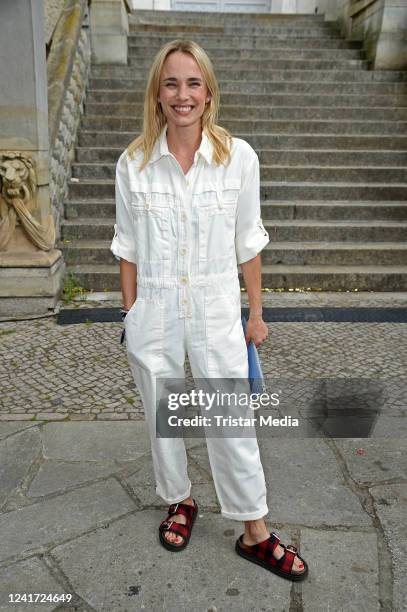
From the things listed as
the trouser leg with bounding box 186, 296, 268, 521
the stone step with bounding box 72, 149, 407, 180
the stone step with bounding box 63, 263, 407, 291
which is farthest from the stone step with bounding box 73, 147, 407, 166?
the trouser leg with bounding box 186, 296, 268, 521

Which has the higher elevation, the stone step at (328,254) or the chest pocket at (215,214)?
the chest pocket at (215,214)

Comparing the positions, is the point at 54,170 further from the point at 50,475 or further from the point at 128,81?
the point at 50,475

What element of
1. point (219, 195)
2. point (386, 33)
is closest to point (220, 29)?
point (386, 33)

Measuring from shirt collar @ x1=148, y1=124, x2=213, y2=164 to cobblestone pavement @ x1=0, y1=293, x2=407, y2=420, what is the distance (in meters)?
1.80

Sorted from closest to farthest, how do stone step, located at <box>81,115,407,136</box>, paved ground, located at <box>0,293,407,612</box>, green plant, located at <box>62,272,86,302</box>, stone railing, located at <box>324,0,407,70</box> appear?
1. paved ground, located at <box>0,293,407,612</box>
2. green plant, located at <box>62,272,86,302</box>
3. stone step, located at <box>81,115,407,136</box>
4. stone railing, located at <box>324,0,407,70</box>

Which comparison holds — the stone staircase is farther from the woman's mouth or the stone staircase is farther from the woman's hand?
the woman's mouth

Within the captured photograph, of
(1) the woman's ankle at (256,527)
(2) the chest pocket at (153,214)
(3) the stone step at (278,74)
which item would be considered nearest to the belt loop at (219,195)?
(2) the chest pocket at (153,214)

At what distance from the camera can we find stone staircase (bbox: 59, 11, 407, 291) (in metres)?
5.74

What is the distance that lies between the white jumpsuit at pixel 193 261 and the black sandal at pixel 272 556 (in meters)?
0.21

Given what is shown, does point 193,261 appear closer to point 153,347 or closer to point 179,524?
point 153,347

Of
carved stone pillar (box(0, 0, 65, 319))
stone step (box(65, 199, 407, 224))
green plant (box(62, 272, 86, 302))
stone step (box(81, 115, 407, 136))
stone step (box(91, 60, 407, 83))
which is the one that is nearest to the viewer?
carved stone pillar (box(0, 0, 65, 319))

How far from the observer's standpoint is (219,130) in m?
1.91

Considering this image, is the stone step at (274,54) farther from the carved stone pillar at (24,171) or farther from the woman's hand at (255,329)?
the woman's hand at (255,329)

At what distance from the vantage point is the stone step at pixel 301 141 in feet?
22.9
